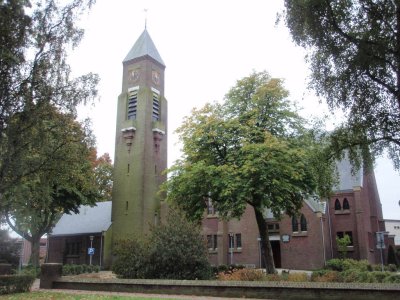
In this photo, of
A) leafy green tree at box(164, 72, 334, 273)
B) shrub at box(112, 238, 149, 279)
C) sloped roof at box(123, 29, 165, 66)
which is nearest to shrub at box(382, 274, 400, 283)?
leafy green tree at box(164, 72, 334, 273)

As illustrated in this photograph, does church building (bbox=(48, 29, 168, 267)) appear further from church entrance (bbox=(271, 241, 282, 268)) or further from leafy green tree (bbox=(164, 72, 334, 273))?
leafy green tree (bbox=(164, 72, 334, 273))

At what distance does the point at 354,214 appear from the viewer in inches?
1553

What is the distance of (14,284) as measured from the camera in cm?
1961

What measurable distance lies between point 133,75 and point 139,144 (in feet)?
A: 27.4

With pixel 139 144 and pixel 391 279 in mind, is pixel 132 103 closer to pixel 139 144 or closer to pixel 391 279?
pixel 139 144

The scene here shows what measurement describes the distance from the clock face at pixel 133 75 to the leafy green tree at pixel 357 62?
→ 112 feet

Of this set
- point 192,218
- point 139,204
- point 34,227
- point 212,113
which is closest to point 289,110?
point 212,113

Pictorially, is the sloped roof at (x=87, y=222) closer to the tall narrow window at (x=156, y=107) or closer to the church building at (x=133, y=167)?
the church building at (x=133, y=167)

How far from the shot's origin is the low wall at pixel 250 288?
13.3 meters

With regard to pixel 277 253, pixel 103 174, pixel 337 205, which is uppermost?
pixel 103 174

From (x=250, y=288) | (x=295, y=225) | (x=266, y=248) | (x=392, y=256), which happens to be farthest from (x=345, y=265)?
(x=250, y=288)

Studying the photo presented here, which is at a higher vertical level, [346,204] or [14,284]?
[346,204]

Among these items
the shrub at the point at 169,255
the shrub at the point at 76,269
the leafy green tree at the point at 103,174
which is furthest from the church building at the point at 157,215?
the shrub at the point at 169,255

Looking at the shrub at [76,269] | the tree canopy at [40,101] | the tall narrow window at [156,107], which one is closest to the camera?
the tree canopy at [40,101]
